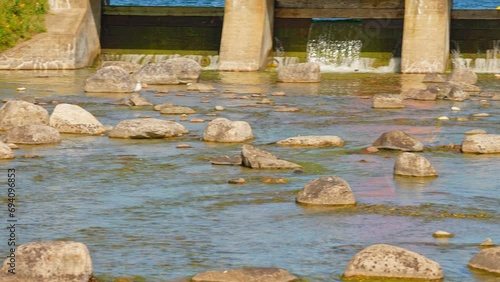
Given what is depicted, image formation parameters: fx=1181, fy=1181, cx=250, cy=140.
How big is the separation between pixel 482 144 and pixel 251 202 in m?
4.48

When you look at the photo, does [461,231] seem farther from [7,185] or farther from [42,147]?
[42,147]

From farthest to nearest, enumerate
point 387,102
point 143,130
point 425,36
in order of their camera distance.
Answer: point 425,36 → point 387,102 → point 143,130

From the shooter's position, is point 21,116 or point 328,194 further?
point 21,116

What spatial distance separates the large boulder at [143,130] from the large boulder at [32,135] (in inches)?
37.2

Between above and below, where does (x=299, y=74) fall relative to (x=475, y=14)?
below

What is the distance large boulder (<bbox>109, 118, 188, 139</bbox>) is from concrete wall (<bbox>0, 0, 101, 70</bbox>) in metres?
13.1

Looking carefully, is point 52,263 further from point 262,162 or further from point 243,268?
point 262,162

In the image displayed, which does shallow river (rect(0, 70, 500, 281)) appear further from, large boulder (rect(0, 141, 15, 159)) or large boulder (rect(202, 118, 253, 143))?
large boulder (rect(202, 118, 253, 143))

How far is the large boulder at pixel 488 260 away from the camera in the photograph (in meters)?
9.15

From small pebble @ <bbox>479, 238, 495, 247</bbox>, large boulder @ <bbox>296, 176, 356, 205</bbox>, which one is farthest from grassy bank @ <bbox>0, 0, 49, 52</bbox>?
small pebble @ <bbox>479, 238, 495, 247</bbox>

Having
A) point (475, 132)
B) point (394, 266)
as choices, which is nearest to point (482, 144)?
point (475, 132)

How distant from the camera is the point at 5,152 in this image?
1493 centimetres

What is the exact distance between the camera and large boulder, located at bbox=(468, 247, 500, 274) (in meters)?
9.15

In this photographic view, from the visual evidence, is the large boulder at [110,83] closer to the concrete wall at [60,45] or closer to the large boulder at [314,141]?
the concrete wall at [60,45]
